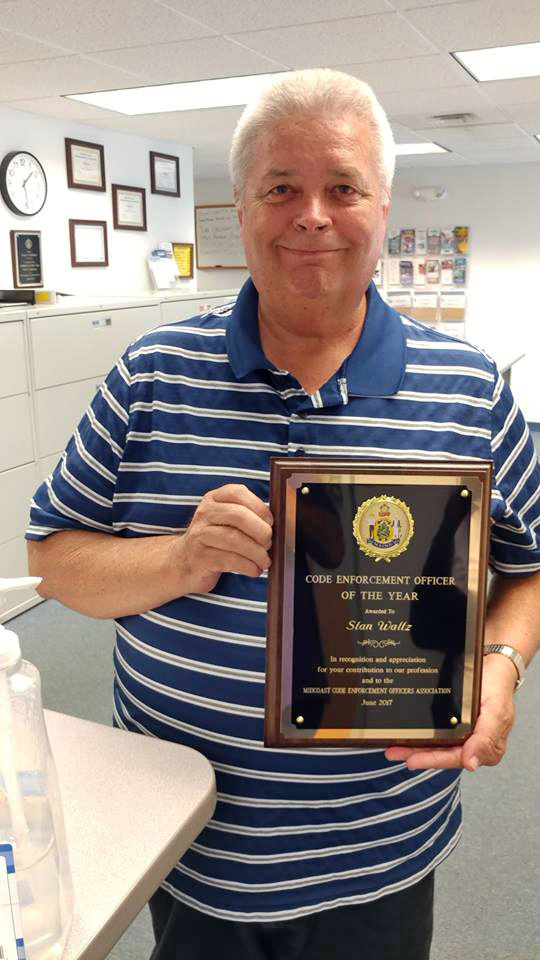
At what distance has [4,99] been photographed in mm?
4191

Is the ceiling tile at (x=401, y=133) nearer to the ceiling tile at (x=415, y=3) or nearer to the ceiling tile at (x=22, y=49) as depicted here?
the ceiling tile at (x=415, y=3)

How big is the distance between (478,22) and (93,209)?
2.80 m

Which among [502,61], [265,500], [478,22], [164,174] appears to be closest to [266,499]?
[265,500]

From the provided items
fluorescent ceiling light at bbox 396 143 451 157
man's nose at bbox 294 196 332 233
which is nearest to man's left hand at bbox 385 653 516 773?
man's nose at bbox 294 196 332 233

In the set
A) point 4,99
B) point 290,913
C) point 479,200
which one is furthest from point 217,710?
point 479,200

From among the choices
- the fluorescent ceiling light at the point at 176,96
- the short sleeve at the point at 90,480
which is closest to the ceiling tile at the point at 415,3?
the fluorescent ceiling light at the point at 176,96

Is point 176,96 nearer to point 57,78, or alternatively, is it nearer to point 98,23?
point 57,78

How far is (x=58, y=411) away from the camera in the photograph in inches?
157

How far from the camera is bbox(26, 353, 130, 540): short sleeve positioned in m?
1.10

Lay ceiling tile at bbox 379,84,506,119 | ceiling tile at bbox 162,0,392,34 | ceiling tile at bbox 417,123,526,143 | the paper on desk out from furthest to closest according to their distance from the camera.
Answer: the paper on desk
ceiling tile at bbox 417,123,526,143
ceiling tile at bbox 379,84,506,119
ceiling tile at bbox 162,0,392,34

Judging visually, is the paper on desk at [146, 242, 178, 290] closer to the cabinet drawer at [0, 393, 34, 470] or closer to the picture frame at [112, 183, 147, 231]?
the picture frame at [112, 183, 147, 231]

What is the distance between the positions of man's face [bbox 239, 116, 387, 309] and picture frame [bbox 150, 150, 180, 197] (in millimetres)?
5000

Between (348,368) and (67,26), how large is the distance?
2.62m

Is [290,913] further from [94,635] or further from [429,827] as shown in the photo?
[94,635]
